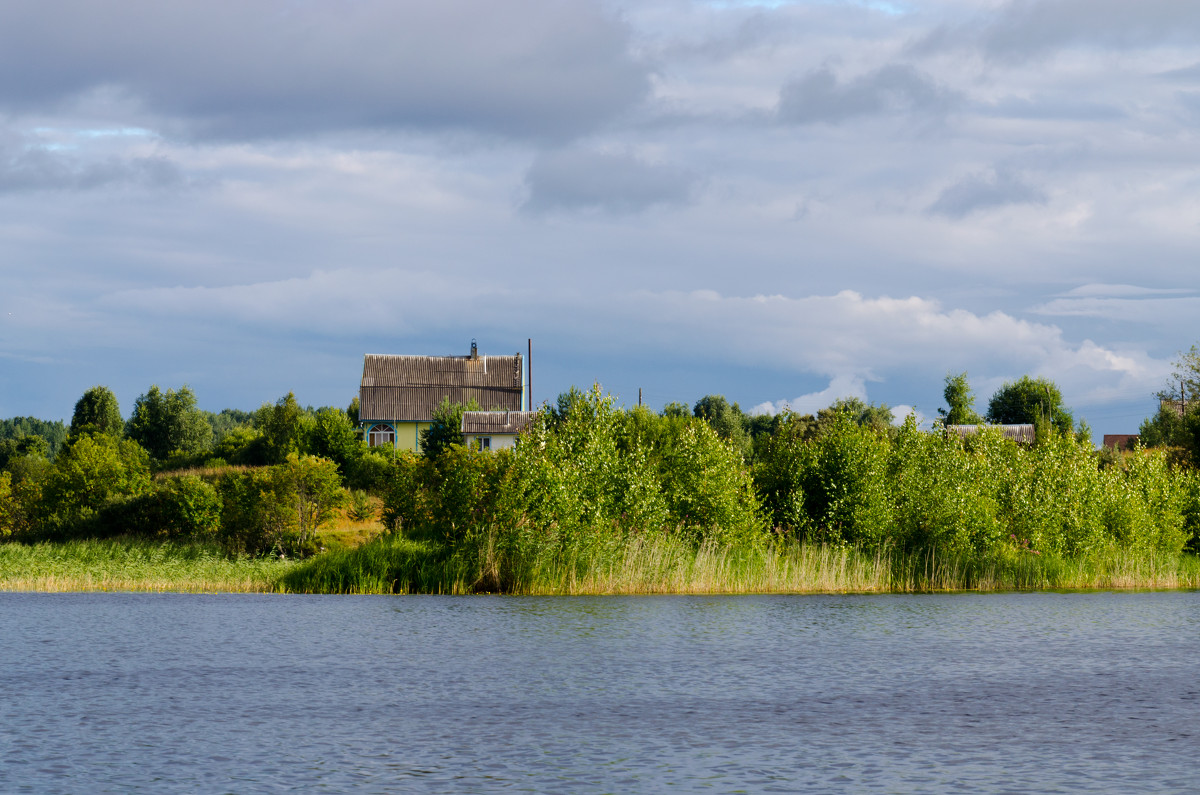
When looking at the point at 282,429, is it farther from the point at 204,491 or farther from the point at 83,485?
the point at 204,491

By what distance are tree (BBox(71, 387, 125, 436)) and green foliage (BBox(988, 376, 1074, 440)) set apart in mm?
92737

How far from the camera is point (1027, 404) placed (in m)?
126

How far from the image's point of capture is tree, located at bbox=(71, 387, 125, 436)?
111500mm

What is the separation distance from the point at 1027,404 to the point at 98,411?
325ft

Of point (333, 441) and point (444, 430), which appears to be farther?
point (333, 441)

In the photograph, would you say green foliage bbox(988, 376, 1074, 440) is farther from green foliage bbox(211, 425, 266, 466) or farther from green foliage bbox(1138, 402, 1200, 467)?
green foliage bbox(211, 425, 266, 466)

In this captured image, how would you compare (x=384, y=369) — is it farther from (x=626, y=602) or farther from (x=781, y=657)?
(x=781, y=657)

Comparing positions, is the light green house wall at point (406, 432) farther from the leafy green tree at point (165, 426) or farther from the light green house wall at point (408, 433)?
the leafy green tree at point (165, 426)

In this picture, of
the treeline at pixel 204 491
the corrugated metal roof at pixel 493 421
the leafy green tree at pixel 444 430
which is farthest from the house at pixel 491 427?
the treeline at pixel 204 491

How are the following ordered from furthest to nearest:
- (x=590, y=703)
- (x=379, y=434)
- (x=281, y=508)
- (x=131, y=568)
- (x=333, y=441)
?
(x=379, y=434) → (x=333, y=441) → (x=281, y=508) → (x=131, y=568) → (x=590, y=703)

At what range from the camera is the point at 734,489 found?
1650 inches

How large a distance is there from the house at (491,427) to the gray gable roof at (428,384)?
733 cm

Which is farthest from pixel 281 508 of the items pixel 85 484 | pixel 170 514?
pixel 85 484

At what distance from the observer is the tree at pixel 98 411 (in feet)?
366
